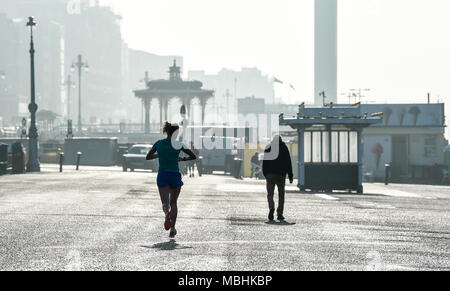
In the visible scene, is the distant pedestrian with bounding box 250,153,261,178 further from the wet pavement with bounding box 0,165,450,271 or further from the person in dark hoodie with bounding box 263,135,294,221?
the person in dark hoodie with bounding box 263,135,294,221

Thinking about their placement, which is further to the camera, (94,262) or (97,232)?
(97,232)

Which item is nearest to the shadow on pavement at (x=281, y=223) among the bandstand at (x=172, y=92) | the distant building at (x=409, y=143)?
the distant building at (x=409, y=143)

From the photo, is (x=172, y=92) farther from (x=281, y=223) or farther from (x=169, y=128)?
(x=169, y=128)

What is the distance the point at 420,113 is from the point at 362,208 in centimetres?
6431

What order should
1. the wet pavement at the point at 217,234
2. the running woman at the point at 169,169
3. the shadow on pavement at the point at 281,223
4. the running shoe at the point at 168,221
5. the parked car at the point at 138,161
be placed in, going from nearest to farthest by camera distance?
the wet pavement at the point at 217,234
the running woman at the point at 169,169
the running shoe at the point at 168,221
the shadow on pavement at the point at 281,223
the parked car at the point at 138,161

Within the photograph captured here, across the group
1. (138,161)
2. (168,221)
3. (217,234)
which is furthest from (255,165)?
(168,221)

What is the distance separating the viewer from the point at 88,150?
70625mm

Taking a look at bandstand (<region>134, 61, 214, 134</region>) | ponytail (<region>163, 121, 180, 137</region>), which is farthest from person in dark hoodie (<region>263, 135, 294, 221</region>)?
bandstand (<region>134, 61, 214, 134</region>)

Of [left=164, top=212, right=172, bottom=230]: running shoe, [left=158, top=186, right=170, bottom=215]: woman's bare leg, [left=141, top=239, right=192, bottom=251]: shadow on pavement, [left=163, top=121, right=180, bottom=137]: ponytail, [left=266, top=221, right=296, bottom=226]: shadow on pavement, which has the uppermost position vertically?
[left=163, top=121, right=180, bottom=137]: ponytail

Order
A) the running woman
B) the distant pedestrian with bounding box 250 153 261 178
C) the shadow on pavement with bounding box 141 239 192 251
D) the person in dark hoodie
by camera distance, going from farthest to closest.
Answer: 1. the distant pedestrian with bounding box 250 153 261 178
2. the person in dark hoodie
3. the running woman
4. the shadow on pavement with bounding box 141 239 192 251

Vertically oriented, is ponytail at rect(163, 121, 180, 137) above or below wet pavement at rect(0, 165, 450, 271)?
above

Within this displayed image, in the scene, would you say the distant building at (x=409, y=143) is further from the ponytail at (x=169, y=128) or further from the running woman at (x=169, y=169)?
the running woman at (x=169, y=169)
